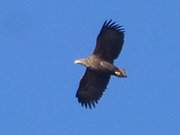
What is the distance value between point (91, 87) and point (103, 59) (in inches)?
56.2

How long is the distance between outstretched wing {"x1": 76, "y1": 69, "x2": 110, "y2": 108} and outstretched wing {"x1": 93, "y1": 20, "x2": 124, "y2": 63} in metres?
0.73

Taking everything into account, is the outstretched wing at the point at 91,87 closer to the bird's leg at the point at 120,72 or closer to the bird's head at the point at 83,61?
the bird's head at the point at 83,61

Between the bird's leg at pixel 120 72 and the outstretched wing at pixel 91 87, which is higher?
the outstretched wing at pixel 91 87

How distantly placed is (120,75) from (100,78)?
1601 millimetres

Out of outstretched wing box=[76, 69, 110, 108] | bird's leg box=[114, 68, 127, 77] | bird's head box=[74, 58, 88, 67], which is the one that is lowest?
bird's leg box=[114, 68, 127, 77]

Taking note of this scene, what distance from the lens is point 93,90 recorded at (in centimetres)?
5500

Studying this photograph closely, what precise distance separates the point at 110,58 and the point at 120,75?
3.66 feet

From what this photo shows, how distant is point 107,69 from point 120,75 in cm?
68

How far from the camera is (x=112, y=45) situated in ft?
177

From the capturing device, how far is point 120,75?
53219 mm

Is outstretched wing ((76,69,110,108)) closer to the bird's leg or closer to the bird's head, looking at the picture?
the bird's head

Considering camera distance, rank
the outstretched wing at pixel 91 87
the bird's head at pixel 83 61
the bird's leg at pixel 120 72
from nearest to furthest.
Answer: the bird's leg at pixel 120 72
the bird's head at pixel 83 61
the outstretched wing at pixel 91 87

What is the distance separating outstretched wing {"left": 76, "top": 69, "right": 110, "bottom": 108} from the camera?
54.6 metres

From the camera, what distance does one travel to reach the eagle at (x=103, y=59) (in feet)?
177
